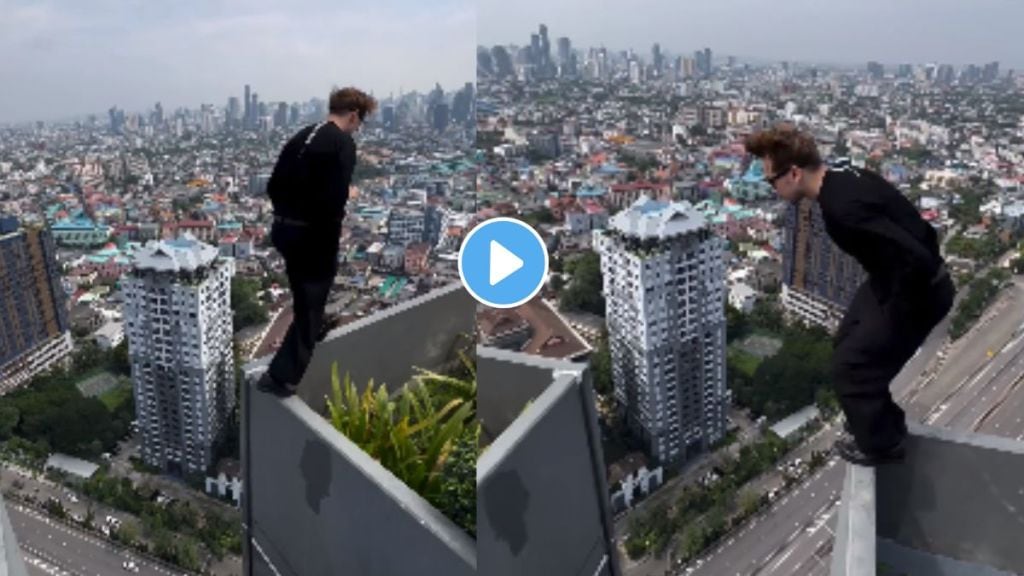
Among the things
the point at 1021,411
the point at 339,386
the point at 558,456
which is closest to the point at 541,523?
the point at 558,456

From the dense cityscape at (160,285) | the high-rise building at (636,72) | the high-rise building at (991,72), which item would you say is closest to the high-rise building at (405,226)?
the dense cityscape at (160,285)

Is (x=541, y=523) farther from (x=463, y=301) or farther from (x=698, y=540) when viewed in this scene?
(x=463, y=301)

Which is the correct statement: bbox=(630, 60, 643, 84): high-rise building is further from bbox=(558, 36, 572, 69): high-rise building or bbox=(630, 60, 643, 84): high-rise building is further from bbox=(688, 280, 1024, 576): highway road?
bbox=(688, 280, 1024, 576): highway road

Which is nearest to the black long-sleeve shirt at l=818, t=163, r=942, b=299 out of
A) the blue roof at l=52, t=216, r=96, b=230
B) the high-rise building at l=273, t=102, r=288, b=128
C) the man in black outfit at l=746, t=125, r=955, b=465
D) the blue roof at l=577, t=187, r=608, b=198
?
the man in black outfit at l=746, t=125, r=955, b=465

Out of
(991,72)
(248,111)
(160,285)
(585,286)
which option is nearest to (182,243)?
(160,285)

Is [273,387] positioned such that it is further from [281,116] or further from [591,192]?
[281,116]

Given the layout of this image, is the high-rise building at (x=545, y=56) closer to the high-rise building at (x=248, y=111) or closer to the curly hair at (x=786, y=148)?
the curly hair at (x=786, y=148)

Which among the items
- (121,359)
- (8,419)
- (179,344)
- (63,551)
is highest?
(179,344)

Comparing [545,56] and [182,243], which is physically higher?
[545,56]
